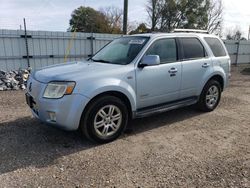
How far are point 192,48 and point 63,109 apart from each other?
10.1 feet

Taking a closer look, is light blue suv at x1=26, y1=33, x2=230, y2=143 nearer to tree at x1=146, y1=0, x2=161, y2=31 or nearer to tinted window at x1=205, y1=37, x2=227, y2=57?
tinted window at x1=205, y1=37, x2=227, y2=57

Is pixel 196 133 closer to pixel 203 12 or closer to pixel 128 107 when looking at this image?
pixel 128 107

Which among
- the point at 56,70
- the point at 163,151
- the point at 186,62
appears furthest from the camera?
the point at 186,62

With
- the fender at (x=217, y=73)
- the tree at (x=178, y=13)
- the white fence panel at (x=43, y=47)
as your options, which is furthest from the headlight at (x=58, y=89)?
the tree at (x=178, y=13)

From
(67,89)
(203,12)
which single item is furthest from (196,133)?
(203,12)

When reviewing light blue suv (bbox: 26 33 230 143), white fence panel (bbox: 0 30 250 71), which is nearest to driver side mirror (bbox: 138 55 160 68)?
light blue suv (bbox: 26 33 230 143)

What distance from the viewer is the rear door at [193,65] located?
499cm

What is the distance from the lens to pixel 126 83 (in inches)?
162

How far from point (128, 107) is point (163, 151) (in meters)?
0.98

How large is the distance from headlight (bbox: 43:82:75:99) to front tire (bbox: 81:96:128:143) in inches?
16.5

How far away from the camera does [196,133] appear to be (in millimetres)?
4516

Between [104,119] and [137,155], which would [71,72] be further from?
[137,155]

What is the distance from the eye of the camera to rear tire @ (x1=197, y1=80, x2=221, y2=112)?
5.54 m

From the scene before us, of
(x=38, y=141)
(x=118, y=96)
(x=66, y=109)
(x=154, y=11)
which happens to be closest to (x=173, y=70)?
(x=118, y=96)
